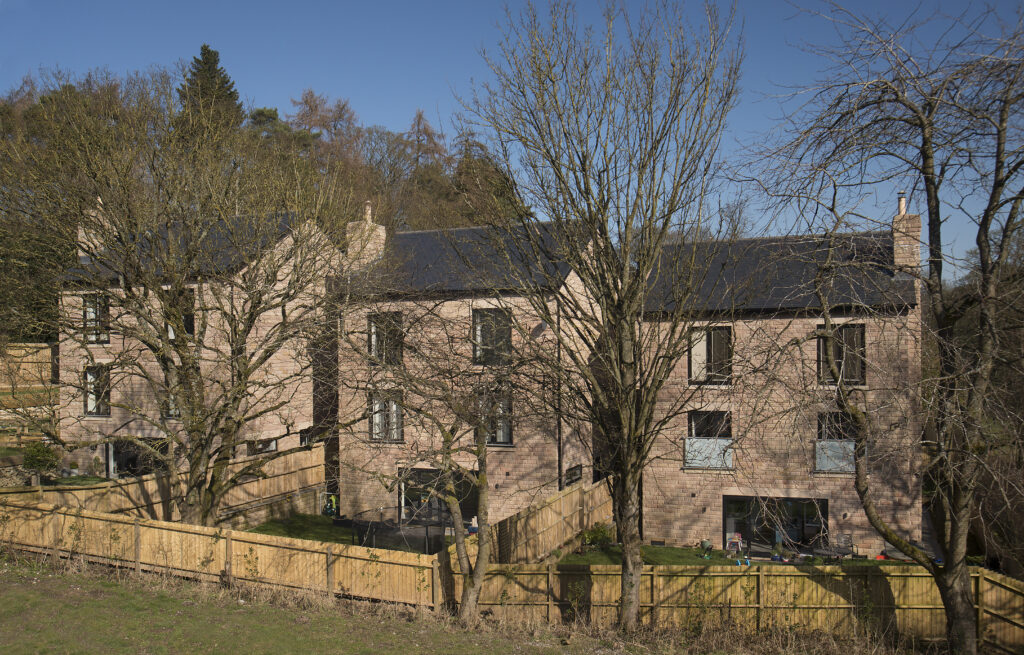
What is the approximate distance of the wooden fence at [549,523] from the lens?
16.6 metres

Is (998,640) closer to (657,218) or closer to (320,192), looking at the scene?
(657,218)

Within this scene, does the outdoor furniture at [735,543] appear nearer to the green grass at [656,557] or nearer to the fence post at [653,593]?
the green grass at [656,557]

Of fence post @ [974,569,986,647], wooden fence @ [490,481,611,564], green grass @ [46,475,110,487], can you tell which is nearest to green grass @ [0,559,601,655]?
wooden fence @ [490,481,611,564]

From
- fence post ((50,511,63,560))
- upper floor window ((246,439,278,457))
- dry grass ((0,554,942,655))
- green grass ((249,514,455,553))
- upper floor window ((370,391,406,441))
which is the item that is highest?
upper floor window ((370,391,406,441))

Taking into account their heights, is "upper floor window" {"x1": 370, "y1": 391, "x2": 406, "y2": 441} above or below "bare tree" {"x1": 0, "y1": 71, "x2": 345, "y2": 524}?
below

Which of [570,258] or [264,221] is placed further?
[264,221]

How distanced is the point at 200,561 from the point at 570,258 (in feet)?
32.9

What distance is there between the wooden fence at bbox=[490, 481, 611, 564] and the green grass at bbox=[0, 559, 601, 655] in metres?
3.59

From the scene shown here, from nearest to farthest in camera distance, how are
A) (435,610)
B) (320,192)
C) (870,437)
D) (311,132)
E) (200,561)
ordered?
(870,437) < (435,610) < (200,561) < (320,192) < (311,132)

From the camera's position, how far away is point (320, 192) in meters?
19.4

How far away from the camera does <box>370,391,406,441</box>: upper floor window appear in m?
14.4

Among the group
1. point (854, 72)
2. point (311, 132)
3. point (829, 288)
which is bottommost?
point (829, 288)

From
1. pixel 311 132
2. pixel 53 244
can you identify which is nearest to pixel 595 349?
pixel 53 244

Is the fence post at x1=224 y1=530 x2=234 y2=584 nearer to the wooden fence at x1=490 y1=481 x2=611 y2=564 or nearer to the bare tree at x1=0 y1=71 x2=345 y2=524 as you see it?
the bare tree at x1=0 y1=71 x2=345 y2=524
